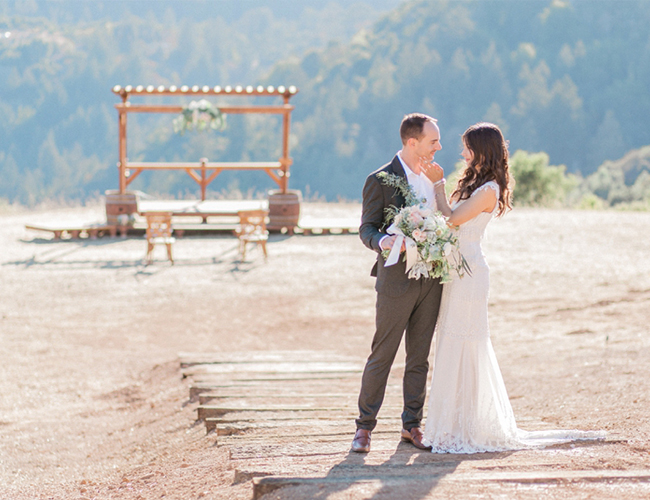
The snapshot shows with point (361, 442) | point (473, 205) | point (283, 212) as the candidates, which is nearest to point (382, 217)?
point (473, 205)

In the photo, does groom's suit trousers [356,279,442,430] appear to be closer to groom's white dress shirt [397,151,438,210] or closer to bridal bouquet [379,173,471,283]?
bridal bouquet [379,173,471,283]

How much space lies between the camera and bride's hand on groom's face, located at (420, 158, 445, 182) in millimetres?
3395

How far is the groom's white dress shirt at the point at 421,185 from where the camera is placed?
11.2ft

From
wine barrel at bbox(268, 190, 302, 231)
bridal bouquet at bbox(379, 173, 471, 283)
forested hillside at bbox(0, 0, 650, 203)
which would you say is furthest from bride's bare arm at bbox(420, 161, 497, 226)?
forested hillside at bbox(0, 0, 650, 203)

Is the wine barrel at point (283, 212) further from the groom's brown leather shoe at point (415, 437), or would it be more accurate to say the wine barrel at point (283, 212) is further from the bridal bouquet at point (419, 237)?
the bridal bouquet at point (419, 237)

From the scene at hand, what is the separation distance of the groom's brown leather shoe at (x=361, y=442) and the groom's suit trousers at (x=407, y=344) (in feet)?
0.23

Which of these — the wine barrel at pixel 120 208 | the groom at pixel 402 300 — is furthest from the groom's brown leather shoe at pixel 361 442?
the wine barrel at pixel 120 208

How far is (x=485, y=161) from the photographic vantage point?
3455 mm

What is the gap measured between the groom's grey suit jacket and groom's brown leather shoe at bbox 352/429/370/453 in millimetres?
644

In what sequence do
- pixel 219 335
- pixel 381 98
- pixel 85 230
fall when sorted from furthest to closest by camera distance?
pixel 381 98, pixel 85 230, pixel 219 335

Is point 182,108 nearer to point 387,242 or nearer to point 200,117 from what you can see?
point 200,117

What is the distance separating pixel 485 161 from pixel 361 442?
1.41 m

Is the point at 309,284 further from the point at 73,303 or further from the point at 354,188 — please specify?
the point at 354,188

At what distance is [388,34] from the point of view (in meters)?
68.8
